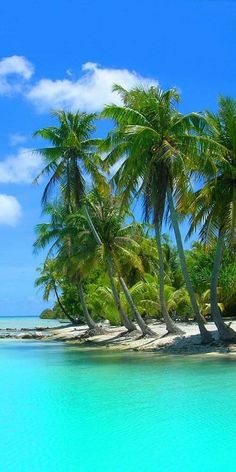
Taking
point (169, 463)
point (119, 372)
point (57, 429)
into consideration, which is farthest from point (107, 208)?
point (169, 463)

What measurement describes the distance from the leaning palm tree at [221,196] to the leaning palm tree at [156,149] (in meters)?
0.79

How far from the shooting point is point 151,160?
69.8 ft

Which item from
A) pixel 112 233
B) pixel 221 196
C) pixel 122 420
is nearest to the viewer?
pixel 122 420

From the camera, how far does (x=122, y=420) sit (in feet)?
32.5

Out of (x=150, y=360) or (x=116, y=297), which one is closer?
(x=150, y=360)

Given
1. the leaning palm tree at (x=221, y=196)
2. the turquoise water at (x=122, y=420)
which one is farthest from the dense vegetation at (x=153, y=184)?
the turquoise water at (x=122, y=420)

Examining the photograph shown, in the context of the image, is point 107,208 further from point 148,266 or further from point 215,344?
point 215,344

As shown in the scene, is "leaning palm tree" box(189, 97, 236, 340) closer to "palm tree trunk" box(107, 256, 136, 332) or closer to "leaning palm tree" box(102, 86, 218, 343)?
"leaning palm tree" box(102, 86, 218, 343)

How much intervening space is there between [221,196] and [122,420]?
11.9 metres

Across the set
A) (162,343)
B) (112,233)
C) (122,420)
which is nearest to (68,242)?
(112,233)

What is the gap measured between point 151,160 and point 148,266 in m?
17.3

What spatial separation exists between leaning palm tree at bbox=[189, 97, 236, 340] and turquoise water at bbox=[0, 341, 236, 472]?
481cm

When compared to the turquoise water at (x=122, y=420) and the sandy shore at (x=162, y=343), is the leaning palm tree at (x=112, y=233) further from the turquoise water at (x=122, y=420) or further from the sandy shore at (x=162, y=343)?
the turquoise water at (x=122, y=420)

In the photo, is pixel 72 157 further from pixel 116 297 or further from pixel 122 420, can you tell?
pixel 122 420
